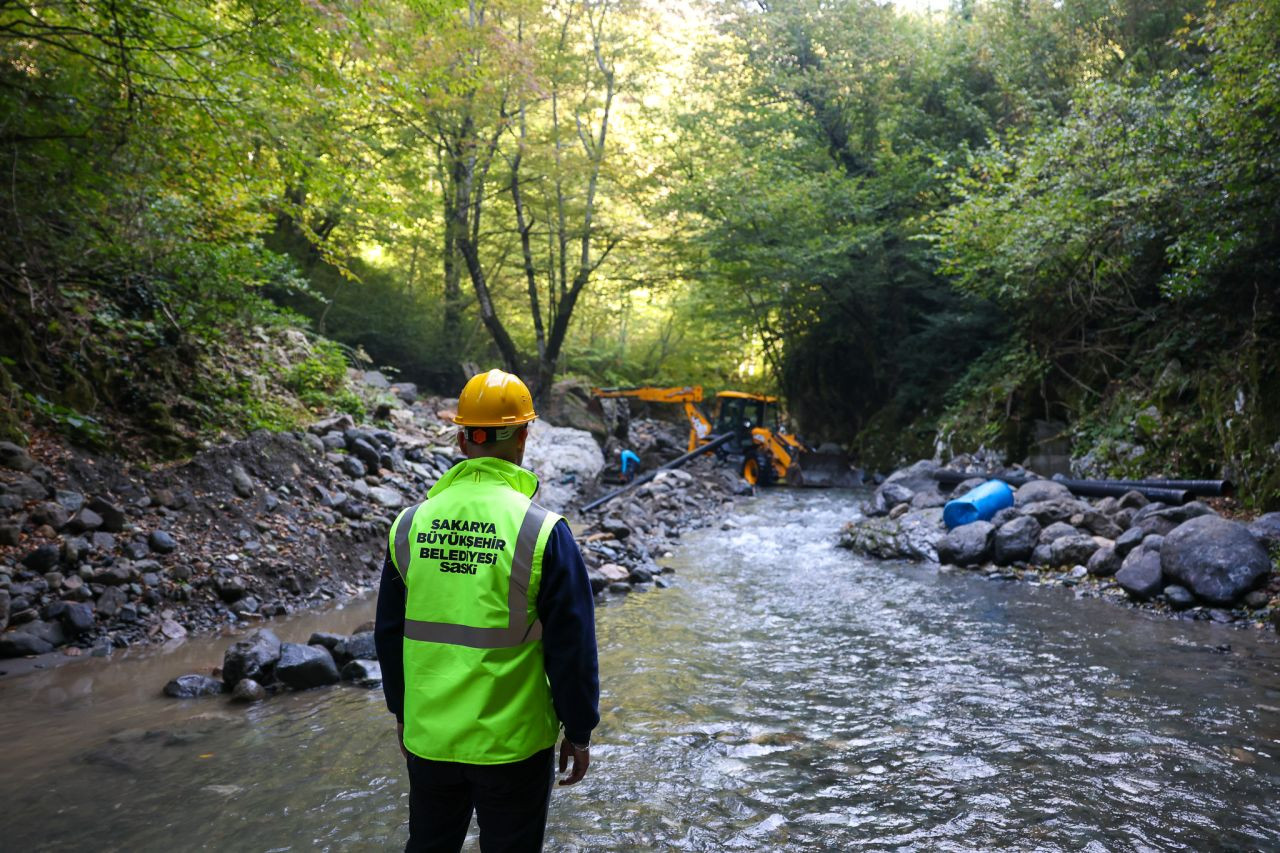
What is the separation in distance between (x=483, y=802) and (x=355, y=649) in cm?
376

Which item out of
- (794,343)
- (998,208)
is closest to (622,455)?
(998,208)

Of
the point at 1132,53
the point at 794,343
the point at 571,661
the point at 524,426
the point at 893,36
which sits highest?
the point at 893,36

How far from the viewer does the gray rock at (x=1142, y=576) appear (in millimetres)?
7156

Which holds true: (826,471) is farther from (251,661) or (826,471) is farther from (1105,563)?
(251,661)

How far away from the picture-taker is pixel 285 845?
9.77ft

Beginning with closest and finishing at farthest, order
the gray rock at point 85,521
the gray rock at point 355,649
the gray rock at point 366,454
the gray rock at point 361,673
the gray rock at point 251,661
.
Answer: the gray rock at point 251,661 < the gray rock at point 361,673 < the gray rock at point 355,649 < the gray rock at point 85,521 < the gray rock at point 366,454

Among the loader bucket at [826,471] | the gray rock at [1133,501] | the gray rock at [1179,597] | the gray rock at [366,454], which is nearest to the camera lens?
the gray rock at [1179,597]

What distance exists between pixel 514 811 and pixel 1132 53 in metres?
19.1

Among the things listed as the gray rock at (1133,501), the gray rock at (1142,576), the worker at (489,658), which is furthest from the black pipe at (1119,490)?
the worker at (489,658)

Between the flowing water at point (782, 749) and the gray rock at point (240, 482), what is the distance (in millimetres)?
1606

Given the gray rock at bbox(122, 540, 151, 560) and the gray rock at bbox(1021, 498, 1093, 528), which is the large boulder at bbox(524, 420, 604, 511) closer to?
the gray rock at bbox(122, 540, 151, 560)

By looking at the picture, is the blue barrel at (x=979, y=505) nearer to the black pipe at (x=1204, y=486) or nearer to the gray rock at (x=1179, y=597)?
the black pipe at (x=1204, y=486)

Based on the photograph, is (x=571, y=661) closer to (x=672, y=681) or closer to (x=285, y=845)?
(x=285, y=845)

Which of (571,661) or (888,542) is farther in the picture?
(888,542)
